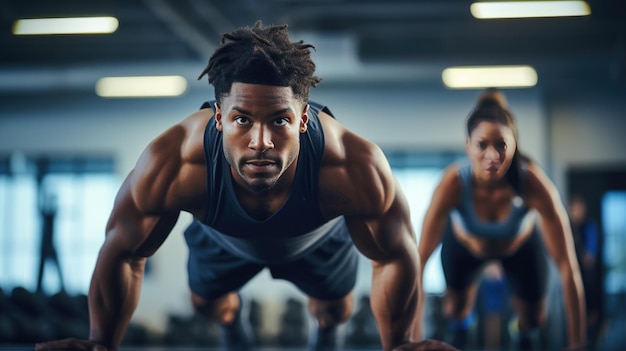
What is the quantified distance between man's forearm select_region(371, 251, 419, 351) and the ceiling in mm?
3075

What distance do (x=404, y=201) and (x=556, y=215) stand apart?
93 centimetres

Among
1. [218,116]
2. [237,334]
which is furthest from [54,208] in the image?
[218,116]

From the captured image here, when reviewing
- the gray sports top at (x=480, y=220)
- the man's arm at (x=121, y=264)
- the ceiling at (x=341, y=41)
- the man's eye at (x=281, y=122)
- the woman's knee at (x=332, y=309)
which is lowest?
the woman's knee at (x=332, y=309)

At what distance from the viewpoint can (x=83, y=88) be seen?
557 cm

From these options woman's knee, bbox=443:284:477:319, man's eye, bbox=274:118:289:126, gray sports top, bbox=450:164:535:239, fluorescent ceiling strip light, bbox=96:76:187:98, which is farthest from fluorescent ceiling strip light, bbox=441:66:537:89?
man's eye, bbox=274:118:289:126

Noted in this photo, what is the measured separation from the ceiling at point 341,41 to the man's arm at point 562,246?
2.39 m

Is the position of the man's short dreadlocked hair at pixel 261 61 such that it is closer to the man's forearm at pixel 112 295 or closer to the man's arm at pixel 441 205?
the man's forearm at pixel 112 295

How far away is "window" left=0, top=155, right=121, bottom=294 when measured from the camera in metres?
5.09

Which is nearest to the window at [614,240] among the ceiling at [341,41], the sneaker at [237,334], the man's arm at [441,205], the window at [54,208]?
the ceiling at [341,41]

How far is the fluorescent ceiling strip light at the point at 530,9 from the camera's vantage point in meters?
3.96

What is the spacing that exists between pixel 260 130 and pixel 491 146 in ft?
2.56

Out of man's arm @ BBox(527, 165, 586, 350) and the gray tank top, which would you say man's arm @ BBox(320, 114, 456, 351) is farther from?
man's arm @ BBox(527, 165, 586, 350)

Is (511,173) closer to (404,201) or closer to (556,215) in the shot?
(556,215)

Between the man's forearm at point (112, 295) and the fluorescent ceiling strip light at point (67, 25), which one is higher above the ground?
the fluorescent ceiling strip light at point (67, 25)
